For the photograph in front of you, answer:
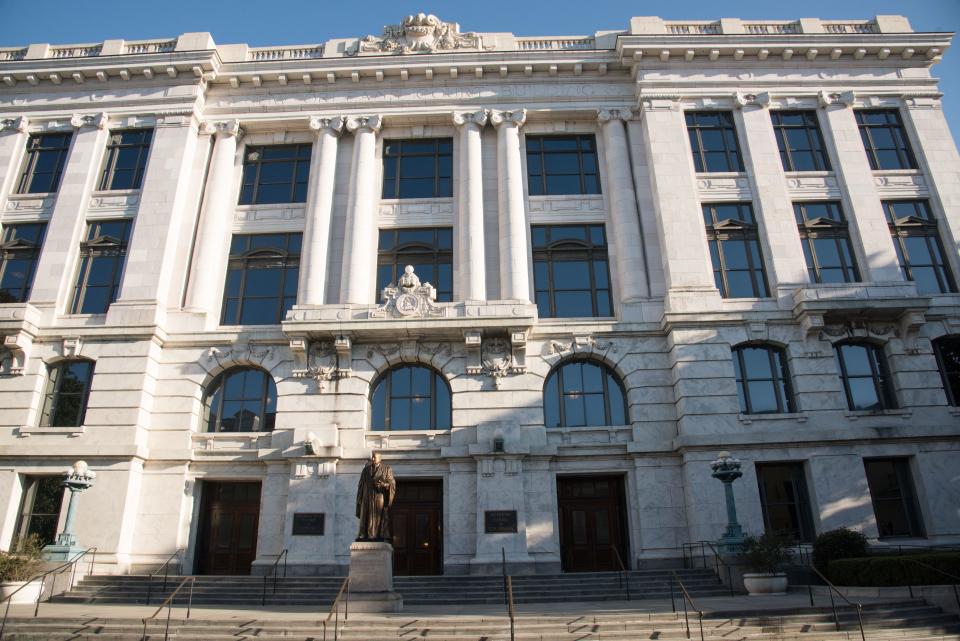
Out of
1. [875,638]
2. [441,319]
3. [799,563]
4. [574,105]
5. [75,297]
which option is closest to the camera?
[875,638]

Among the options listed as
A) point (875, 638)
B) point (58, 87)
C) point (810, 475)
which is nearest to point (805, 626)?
point (875, 638)

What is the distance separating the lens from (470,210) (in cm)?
2672

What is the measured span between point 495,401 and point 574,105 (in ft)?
43.8

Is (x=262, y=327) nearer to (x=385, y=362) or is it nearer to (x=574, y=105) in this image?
(x=385, y=362)

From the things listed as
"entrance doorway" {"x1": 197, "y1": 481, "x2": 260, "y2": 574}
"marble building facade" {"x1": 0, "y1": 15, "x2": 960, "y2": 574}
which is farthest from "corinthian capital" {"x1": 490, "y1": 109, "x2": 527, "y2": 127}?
"entrance doorway" {"x1": 197, "y1": 481, "x2": 260, "y2": 574}

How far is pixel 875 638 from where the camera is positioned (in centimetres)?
1370

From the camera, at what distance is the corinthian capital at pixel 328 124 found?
2848 cm

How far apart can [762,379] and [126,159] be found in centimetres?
2661

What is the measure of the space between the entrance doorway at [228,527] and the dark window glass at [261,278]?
20.6 feet

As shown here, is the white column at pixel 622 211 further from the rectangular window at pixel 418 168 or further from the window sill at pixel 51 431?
the window sill at pixel 51 431

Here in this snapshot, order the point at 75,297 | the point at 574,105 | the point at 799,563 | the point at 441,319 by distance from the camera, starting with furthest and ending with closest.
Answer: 1. the point at 574,105
2. the point at 75,297
3. the point at 441,319
4. the point at 799,563

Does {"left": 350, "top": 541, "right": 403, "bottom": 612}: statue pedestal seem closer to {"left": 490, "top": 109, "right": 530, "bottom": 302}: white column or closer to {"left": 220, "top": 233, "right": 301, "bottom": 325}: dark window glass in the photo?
{"left": 490, "top": 109, "right": 530, "bottom": 302}: white column

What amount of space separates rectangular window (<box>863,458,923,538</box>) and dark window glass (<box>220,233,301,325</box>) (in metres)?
21.6

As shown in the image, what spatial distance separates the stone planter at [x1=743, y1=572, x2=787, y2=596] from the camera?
1822cm
